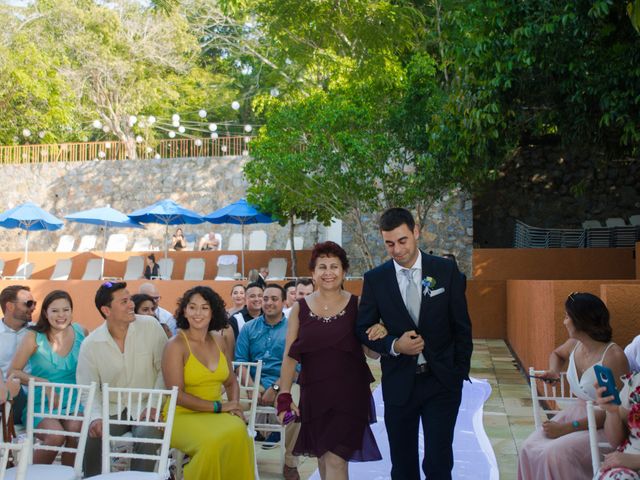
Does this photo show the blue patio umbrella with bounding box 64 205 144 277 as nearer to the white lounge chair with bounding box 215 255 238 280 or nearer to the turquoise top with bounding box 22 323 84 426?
the white lounge chair with bounding box 215 255 238 280

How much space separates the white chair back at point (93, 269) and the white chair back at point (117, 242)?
2.99m

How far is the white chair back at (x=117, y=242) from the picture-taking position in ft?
83.4

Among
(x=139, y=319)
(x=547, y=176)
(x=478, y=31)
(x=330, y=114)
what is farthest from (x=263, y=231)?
(x=139, y=319)

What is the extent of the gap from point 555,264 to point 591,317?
12.3 m

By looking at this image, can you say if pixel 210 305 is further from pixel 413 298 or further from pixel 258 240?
pixel 258 240

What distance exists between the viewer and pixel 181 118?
3231 cm

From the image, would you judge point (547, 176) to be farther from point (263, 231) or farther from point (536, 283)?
point (536, 283)

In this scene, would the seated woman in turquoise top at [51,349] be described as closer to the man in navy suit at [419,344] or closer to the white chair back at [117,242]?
the man in navy suit at [419,344]

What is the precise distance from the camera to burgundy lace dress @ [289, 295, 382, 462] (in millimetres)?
4121

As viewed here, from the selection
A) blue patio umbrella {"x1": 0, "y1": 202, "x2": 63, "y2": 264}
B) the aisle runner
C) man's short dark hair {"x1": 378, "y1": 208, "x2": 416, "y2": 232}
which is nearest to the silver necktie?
Answer: man's short dark hair {"x1": 378, "y1": 208, "x2": 416, "y2": 232}

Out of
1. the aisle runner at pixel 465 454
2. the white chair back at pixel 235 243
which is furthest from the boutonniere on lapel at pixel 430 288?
the white chair back at pixel 235 243

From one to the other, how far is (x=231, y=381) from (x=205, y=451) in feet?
2.11

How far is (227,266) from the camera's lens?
21047mm

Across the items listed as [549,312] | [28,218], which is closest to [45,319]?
[549,312]
